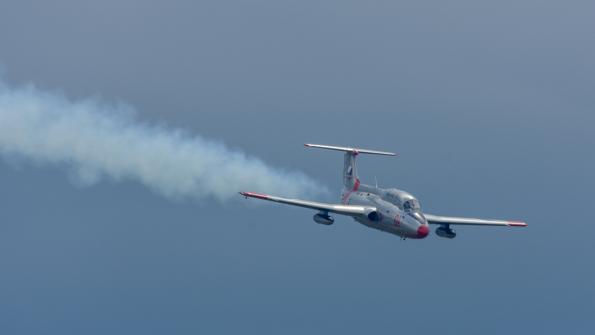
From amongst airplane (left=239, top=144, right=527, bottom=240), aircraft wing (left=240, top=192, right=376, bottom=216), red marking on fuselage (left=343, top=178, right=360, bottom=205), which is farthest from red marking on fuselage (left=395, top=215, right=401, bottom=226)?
red marking on fuselage (left=343, top=178, right=360, bottom=205)

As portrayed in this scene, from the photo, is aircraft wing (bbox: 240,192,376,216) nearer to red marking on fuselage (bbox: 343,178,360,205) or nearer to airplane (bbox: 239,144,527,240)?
airplane (bbox: 239,144,527,240)

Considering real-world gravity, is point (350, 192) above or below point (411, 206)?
above

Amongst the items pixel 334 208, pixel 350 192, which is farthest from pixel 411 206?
pixel 350 192

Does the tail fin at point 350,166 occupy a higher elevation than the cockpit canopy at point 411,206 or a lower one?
higher

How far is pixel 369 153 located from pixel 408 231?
62.4 ft

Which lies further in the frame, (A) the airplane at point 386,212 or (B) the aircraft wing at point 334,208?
(B) the aircraft wing at point 334,208

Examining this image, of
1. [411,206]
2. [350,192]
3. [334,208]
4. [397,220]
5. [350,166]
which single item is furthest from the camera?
[350,166]

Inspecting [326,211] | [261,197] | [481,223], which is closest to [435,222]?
[481,223]

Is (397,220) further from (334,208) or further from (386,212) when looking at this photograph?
(334,208)

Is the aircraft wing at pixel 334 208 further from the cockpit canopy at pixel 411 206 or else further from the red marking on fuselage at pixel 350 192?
the red marking on fuselage at pixel 350 192

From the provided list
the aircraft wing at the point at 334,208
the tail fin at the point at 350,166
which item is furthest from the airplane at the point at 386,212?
the tail fin at the point at 350,166

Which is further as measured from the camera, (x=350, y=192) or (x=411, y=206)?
(x=350, y=192)

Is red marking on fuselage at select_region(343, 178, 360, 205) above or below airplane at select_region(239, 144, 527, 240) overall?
above

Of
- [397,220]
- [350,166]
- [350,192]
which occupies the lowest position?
[397,220]
